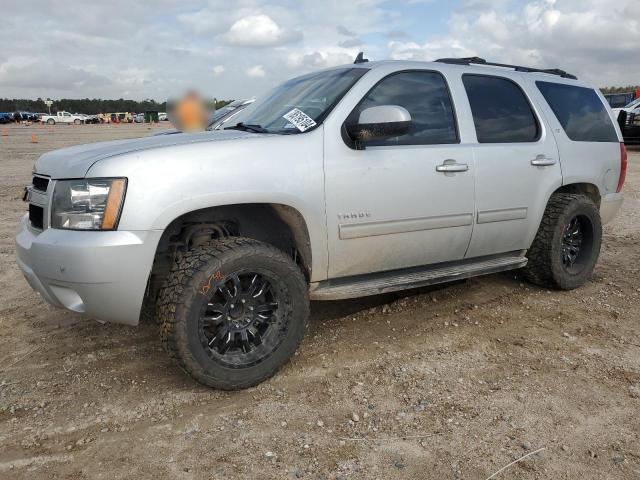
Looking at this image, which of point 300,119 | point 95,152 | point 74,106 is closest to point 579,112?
point 300,119

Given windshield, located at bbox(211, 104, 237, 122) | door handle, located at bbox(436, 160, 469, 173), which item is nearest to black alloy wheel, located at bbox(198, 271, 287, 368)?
door handle, located at bbox(436, 160, 469, 173)

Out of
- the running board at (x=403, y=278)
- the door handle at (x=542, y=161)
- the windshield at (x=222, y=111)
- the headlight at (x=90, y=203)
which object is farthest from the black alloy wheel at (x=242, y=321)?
the windshield at (x=222, y=111)

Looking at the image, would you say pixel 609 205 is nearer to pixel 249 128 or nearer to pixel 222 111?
pixel 249 128

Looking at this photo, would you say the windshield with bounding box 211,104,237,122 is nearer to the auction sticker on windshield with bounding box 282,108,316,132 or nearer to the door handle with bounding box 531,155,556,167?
the auction sticker on windshield with bounding box 282,108,316,132

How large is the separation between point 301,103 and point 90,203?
1558mm

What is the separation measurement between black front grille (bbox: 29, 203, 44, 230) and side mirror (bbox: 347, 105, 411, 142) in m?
1.86

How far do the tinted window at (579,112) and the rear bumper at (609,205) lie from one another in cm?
51

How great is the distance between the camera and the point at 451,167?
365cm

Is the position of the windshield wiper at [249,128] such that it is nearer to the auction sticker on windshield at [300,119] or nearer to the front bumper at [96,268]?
the auction sticker on windshield at [300,119]

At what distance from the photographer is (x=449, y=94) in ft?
12.6

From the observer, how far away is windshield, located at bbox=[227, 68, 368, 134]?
3.35 meters

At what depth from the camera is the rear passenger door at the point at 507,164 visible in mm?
3912

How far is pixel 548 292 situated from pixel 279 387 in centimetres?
281

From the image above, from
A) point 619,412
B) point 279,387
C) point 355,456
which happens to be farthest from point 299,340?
point 619,412
